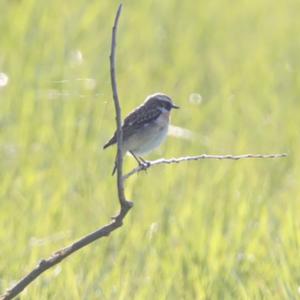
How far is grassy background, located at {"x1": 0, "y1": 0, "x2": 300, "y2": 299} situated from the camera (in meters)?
4.79

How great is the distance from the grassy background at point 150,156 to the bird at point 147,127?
238mm

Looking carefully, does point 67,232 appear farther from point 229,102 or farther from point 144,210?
point 229,102

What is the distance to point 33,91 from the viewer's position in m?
6.55

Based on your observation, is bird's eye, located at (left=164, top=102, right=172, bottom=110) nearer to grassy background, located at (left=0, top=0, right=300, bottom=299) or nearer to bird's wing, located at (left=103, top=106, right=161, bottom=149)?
bird's wing, located at (left=103, top=106, right=161, bottom=149)

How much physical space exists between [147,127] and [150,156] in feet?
3.45

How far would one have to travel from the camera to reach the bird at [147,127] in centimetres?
562

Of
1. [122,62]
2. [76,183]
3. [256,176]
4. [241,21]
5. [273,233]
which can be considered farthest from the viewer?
[241,21]

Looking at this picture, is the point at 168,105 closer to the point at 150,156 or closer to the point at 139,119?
the point at 139,119

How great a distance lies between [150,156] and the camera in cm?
673

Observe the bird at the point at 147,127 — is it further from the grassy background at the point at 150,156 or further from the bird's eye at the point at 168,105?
the grassy background at the point at 150,156

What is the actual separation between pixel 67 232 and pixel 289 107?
2.96 meters

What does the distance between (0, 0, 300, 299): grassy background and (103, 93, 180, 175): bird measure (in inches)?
9.4

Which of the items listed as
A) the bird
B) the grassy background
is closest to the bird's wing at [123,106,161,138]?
the bird

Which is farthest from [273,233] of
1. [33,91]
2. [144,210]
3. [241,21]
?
[241,21]
